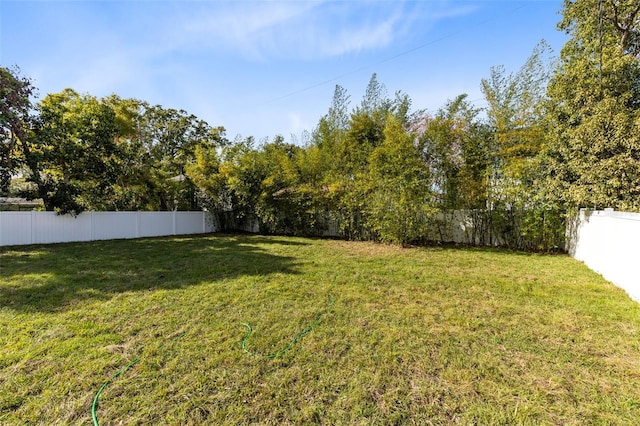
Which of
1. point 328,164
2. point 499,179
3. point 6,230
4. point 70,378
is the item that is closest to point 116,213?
point 6,230

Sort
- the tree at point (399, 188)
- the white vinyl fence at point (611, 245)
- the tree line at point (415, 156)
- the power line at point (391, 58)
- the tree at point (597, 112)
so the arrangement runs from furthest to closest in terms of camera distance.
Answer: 1. the tree at point (399, 188)
2. the power line at point (391, 58)
3. the tree line at point (415, 156)
4. the tree at point (597, 112)
5. the white vinyl fence at point (611, 245)

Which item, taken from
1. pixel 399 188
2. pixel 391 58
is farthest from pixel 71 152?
pixel 391 58

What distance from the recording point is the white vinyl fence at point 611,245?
10.3 ft

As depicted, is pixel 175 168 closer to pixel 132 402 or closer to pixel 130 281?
pixel 130 281

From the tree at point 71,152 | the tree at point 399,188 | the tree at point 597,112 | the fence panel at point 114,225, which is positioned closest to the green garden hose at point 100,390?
the tree at point 399,188

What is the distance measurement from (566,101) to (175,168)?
465 inches

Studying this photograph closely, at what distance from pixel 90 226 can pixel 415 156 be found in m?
8.97

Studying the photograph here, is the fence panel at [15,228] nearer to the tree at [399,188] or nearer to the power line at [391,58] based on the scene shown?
the power line at [391,58]

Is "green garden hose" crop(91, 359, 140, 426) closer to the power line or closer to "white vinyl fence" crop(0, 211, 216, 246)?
the power line

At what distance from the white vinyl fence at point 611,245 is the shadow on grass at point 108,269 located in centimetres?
420

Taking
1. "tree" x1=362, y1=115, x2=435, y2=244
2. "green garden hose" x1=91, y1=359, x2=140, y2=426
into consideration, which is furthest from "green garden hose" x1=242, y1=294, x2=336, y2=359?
"tree" x1=362, y1=115, x2=435, y2=244

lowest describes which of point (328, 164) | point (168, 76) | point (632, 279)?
point (632, 279)

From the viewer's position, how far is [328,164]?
789 cm

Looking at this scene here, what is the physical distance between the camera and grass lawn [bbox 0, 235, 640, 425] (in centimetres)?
147
